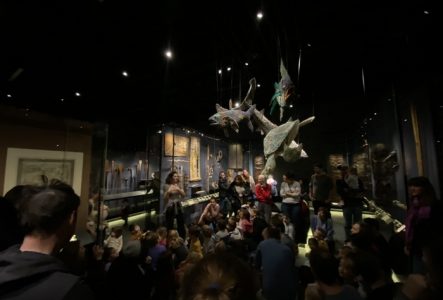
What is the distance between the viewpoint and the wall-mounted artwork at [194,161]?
256 inches

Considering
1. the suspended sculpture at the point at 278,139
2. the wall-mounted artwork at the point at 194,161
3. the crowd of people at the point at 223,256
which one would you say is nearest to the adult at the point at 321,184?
the crowd of people at the point at 223,256

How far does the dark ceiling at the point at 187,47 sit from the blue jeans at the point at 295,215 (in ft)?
7.46

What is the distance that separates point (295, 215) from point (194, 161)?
3.39 meters

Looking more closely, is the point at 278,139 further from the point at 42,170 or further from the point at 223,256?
the point at 42,170

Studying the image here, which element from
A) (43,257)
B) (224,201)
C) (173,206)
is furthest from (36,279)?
(224,201)

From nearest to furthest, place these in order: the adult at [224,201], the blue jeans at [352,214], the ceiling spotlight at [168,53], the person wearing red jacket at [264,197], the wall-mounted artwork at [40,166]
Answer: the wall-mounted artwork at [40,166] < the ceiling spotlight at [168,53] < the blue jeans at [352,214] < the person wearing red jacket at [264,197] < the adult at [224,201]

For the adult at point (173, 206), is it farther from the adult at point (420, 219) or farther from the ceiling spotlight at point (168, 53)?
the adult at point (420, 219)

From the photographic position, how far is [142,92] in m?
4.32

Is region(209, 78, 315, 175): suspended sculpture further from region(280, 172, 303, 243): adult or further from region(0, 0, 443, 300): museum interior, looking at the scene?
region(280, 172, 303, 243): adult

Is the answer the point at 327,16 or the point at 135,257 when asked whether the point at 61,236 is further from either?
the point at 327,16

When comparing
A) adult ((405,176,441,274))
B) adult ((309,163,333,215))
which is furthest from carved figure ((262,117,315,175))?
adult ((309,163,333,215))

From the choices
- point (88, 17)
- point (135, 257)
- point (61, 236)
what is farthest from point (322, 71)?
point (61, 236)

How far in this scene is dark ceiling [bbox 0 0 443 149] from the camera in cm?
235

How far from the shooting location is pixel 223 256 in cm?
85
